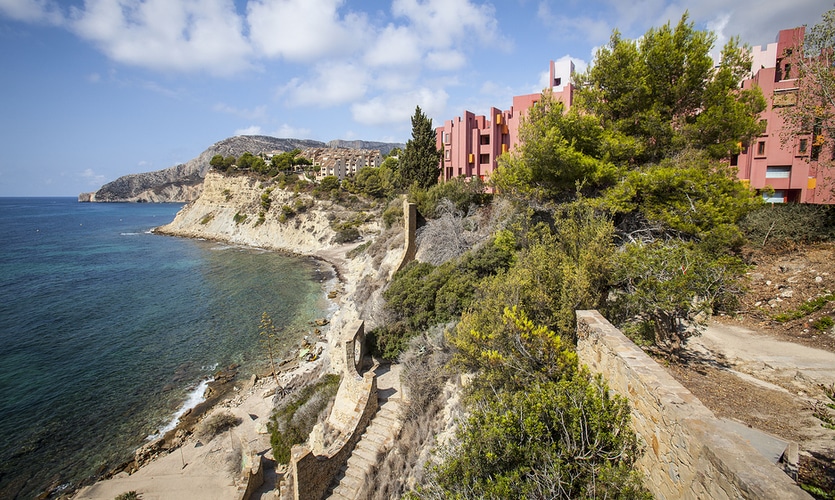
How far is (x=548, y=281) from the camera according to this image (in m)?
9.46

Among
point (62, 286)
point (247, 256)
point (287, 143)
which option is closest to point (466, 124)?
point (247, 256)

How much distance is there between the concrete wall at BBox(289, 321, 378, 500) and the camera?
31.5ft

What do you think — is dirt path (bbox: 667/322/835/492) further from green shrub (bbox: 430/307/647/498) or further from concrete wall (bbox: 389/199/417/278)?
concrete wall (bbox: 389/199/417/278)

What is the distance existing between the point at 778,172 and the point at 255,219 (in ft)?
188

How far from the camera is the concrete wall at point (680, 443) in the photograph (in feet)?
11.6

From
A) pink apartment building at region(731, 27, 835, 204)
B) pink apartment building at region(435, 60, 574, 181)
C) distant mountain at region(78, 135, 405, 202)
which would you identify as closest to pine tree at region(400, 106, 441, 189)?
pink apartment building at region(435, 60, 574, 181)

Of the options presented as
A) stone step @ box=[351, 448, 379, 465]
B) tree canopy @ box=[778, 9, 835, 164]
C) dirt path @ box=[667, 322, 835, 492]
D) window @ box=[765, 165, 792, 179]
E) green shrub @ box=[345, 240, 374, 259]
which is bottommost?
stone step @ box=[351, 448, 379, 465]

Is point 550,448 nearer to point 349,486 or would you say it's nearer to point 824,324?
point 349,486

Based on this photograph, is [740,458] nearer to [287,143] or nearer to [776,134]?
[776,134]

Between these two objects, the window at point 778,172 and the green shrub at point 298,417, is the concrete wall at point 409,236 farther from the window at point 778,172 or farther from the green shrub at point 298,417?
the window at point 778,172

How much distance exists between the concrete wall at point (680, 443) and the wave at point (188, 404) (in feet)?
53.6

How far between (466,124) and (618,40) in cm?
1462

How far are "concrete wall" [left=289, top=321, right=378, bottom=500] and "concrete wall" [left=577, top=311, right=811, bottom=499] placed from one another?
7.13m

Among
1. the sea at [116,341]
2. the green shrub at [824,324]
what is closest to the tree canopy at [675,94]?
the green shrub at [824,324]
